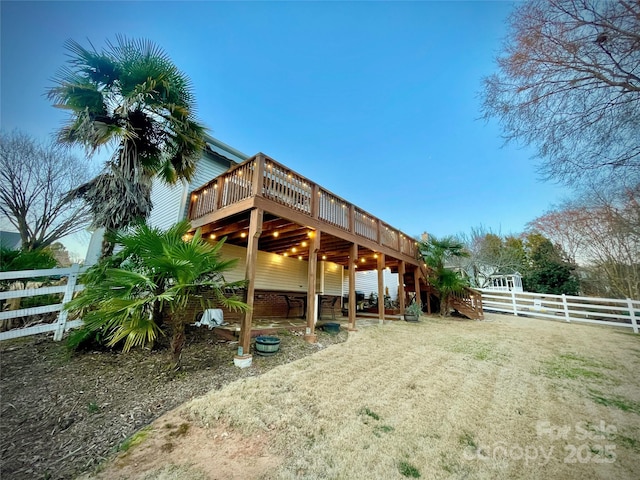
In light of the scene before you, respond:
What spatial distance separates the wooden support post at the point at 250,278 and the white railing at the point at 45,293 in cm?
345

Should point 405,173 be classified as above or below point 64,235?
above

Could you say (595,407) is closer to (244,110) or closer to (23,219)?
(23,219)

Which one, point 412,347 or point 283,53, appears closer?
point 412,347

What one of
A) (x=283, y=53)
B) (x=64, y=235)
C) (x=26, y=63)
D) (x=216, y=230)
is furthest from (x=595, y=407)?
(x=283, y=53)

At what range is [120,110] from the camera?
5262 millimetres

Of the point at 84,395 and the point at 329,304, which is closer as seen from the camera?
the point at 84,395

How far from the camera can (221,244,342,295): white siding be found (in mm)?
9031

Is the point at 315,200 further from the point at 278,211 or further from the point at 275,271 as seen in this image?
the point at 275,271

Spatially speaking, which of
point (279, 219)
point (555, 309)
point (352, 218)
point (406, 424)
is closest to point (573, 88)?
point (406, 424)

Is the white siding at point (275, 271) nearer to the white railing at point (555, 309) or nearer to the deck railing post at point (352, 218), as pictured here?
the deck railing post at point (352, 218)

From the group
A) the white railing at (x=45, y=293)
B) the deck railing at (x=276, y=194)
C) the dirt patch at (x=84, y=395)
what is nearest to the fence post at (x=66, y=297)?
the white railing at (x=45, y=293)

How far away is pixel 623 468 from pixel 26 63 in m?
13.1

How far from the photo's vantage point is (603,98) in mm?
3633

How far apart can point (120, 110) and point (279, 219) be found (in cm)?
417
